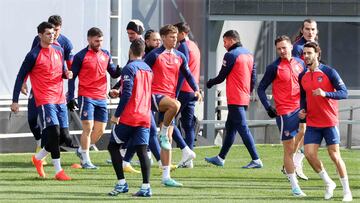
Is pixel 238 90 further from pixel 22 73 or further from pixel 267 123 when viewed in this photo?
pixel 267 123

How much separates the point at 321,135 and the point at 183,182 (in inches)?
92.5

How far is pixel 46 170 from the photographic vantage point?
19953 mm

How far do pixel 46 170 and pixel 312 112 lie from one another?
15.2 ft

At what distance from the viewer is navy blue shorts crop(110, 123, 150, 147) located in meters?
16.6

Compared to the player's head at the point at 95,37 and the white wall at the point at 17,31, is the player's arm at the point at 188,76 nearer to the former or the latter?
the player's head at the point at 95,37

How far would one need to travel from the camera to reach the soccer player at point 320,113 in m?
16.7

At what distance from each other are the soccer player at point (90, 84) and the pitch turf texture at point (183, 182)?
0.55 m

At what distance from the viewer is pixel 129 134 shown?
1666 centimetres

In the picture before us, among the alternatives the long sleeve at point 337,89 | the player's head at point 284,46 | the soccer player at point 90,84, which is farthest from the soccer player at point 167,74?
the long sleeve at point 337,89

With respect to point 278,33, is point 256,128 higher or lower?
lower

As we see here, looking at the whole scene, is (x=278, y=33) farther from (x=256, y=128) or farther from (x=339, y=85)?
(x=339, y=85)

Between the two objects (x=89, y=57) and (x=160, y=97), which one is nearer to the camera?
(x=160, y=97)

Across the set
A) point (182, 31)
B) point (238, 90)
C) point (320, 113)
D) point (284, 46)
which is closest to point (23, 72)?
point (182, 31)

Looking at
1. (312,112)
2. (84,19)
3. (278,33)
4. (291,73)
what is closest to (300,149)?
(291,73)
